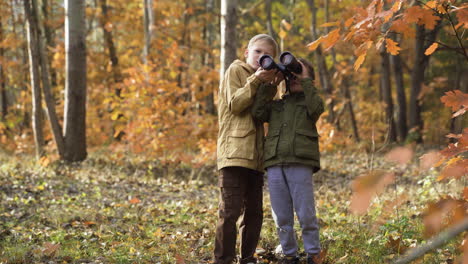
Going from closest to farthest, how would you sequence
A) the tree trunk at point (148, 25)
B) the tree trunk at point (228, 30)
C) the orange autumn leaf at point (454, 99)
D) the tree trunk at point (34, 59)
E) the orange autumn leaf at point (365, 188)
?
the orange autumn leaf at point (365, 188) → the orange autumn leaf at point (454, 99) → the tree trunk at point (228, 30) → the tree trunk at point (34, 59) → the tree trunk at point (148, 25)

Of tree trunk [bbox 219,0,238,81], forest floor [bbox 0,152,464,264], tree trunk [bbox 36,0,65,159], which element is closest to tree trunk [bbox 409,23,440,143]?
forest floor [bbox 0,152,464,264]

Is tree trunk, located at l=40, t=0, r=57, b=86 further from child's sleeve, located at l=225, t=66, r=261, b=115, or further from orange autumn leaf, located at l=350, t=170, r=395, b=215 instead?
orange autumn leaf, located at l=350, t=170, r=395, b=215

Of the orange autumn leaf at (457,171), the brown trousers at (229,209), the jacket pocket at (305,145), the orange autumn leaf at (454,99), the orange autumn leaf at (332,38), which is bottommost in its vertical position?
the brown trousers at (229,209)

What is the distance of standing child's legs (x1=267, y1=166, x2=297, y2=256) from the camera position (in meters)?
3.28

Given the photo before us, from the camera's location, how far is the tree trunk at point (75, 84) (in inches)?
363

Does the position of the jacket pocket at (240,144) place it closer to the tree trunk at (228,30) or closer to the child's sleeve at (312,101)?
the child's sleeve at (312,101)

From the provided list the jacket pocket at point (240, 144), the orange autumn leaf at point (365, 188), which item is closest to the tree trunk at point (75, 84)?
the jacket pocket at point (240, 144)

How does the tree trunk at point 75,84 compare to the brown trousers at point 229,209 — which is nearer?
the brown trousers at point 229,209

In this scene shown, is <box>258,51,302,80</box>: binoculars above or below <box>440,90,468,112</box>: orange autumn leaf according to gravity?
above

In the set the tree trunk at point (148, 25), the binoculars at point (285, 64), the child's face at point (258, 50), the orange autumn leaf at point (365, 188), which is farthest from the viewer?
the tree trunk at point (148, 25)

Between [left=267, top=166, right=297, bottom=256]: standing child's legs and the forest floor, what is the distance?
44 cm

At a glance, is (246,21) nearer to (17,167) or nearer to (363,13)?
(17,167)

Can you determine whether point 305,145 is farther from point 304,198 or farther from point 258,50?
point 258,50

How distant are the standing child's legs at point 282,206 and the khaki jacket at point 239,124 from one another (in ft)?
0.51
